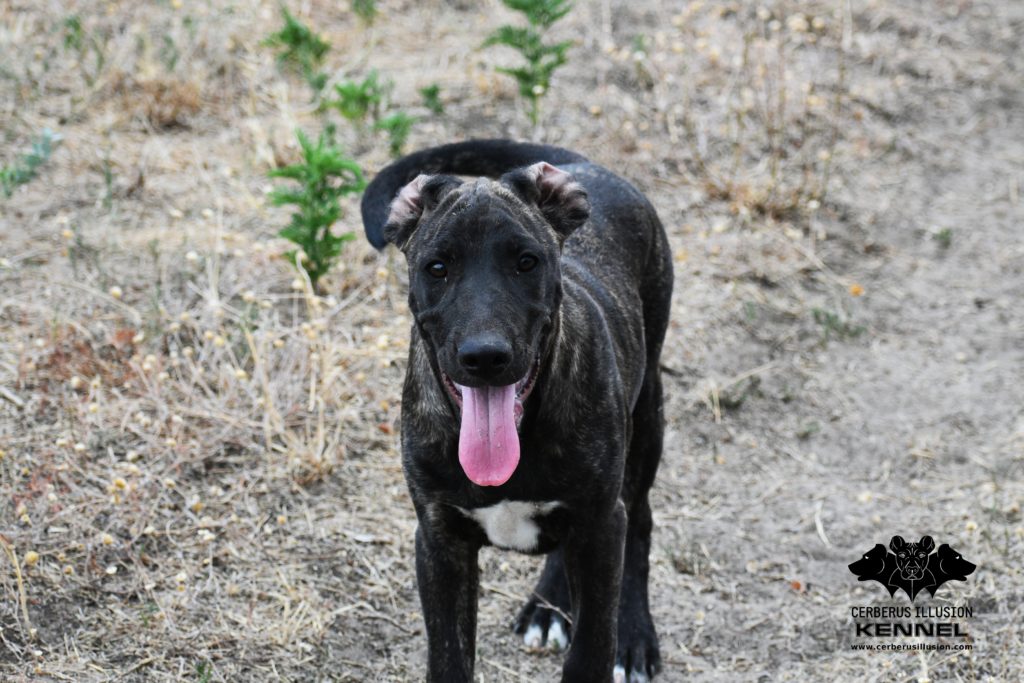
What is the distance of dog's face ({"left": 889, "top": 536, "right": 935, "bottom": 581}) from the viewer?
5062 millimetres

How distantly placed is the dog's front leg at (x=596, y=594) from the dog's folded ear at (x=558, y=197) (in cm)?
89

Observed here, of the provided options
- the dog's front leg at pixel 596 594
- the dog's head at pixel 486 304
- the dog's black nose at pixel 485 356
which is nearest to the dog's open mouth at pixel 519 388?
the dog's head at pixel 486 304

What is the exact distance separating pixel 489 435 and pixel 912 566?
2.44 metres

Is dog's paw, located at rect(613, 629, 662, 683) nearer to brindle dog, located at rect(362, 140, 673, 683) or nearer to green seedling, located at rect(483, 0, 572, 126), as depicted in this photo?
brindle dog, located at rect(362, 140, 673, 683)

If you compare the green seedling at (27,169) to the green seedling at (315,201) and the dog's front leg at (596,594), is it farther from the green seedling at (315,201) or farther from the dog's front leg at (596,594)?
the dog's front leg at (596,594)

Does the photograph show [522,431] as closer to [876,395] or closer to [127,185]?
[876,395]

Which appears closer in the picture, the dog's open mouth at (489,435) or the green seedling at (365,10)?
the dog's open mouth at (489,435)

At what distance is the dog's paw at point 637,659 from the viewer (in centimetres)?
463

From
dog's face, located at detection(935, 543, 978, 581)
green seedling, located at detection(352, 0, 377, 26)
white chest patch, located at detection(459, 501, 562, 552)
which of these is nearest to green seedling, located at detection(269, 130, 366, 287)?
white chest patch, located at detection(459, 501, 562, 552)

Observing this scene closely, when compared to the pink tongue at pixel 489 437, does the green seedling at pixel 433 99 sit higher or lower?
higher

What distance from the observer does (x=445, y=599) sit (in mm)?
3832

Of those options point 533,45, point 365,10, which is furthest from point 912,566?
point 365,10

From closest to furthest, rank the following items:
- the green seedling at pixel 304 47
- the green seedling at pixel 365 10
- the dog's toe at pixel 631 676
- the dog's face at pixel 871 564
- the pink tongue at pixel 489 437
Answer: the pink tongue at pixel 489 437 < the dog's toe at pixel 631 676 < the dog's face at pixel 871 564 < the green seedling at pixel 304 47 < the green seedling at pixel 365 10

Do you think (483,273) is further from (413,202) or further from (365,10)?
(365,10)
